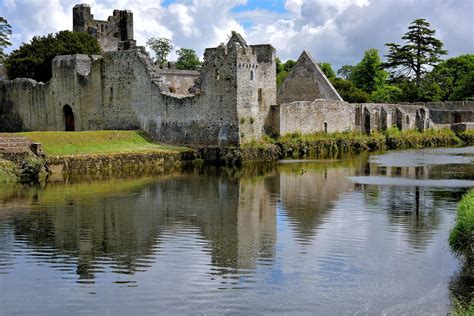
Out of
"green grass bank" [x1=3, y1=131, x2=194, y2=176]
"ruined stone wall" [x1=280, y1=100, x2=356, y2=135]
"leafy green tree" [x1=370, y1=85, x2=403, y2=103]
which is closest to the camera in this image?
"green grass bank" [x1=3, y1=131, x2=194, y2=176]

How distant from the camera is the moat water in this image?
35.4 feet

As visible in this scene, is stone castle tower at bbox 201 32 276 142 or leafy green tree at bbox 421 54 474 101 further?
leafy green tree at bbox 421 54 474 101

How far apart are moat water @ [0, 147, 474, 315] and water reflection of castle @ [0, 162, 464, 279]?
0.11ft

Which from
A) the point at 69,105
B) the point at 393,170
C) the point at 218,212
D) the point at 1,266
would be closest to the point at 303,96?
the point at 69,105

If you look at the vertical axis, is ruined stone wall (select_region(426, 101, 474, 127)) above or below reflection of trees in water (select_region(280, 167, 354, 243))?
above

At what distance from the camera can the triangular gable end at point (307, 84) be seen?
1772 inches

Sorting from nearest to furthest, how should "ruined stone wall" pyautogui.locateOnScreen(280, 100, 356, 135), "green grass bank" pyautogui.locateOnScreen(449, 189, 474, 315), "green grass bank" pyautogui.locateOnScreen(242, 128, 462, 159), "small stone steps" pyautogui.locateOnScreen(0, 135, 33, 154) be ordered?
"green grass bank" pyautogui.locateOnScreen(449, 189, 474, 315) → "small stone steps" pyautogui.locateOnScreen(0, 135, 33, 154) → "green grass bank" pyautogui.locateOnScreen(242, 128, 462, 159) → "ruined stone wall" pyautogui.locateOnScreen(280, 100, 356, 135)

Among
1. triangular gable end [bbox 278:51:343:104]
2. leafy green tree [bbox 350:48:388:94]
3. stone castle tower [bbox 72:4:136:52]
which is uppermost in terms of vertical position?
stone castle tower [bbox 72:4:136:52]

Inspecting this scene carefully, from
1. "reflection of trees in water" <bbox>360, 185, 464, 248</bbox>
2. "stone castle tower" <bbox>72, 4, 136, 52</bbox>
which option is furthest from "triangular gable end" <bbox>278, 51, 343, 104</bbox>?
"reflection of trees in water" <bbox>360, 185, 464, 248</bbox>

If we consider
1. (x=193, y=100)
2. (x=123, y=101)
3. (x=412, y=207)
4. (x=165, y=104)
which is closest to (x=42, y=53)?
(x=123, y=101)

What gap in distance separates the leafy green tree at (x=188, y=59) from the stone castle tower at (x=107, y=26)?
46.8 feet

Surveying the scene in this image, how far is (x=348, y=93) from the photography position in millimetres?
58906

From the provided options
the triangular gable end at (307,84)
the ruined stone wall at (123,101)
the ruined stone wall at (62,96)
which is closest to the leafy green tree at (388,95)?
the triangular gable end at (307,84)

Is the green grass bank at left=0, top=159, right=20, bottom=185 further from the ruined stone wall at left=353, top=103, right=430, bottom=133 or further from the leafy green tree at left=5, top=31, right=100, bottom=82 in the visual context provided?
the ruined stone wall at left=353, top=103, right=430, bottom=133
